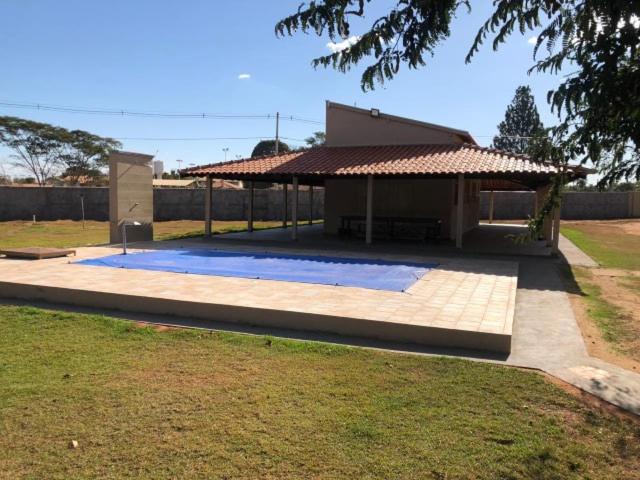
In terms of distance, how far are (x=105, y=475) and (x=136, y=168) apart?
45.1 feet

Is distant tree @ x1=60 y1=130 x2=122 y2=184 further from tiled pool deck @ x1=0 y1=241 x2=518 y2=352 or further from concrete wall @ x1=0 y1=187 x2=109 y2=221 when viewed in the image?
tiled pool deck @ x1=0 y1=241 x2=518 y2=352

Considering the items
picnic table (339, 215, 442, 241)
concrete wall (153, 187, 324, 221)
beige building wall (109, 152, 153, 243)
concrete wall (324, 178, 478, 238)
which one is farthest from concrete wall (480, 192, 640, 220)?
beige building wall (109, 152, 153, 243)

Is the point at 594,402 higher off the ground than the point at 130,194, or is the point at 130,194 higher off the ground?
the point at 130,194

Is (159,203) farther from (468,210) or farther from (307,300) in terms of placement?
(307,300)

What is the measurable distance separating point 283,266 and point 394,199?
325 inches

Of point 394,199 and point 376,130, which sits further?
point 376,130

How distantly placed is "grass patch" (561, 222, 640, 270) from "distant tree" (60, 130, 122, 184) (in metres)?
44.7

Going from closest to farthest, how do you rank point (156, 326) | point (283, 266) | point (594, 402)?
1. point (594, 402)
2. point (156, 326)
3. point (283, 266)

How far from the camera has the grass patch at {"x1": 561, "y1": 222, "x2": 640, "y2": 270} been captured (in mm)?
14195

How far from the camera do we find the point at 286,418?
3795 mm

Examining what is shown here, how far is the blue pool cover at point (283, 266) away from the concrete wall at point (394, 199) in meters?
6.10

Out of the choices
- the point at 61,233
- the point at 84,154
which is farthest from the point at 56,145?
the point at 61,233

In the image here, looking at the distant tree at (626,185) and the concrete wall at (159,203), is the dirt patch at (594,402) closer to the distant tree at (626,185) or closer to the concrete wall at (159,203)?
the distant tree at (626,185)

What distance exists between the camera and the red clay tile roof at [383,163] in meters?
14.0
